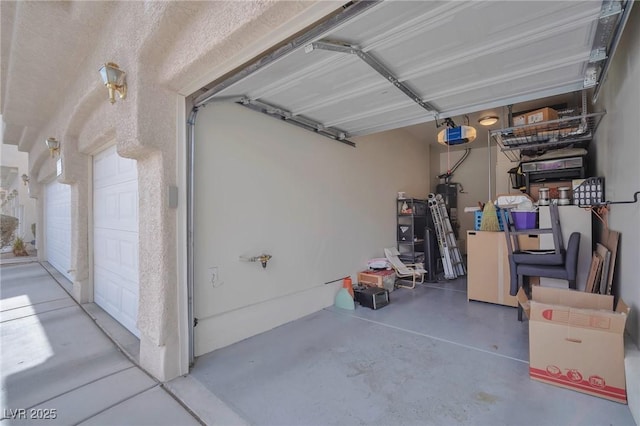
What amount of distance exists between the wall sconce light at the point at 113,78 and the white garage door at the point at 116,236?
978 millimetres

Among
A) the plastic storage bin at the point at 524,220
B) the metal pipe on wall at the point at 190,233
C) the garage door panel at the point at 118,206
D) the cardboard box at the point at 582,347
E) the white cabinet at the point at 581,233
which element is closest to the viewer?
the cardboard box at the point at 582,347

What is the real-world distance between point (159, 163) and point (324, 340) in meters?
2.32

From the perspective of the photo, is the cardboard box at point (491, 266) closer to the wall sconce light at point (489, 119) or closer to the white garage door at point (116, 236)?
the wall sconce light at point (489, 119)

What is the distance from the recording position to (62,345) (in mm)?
2791

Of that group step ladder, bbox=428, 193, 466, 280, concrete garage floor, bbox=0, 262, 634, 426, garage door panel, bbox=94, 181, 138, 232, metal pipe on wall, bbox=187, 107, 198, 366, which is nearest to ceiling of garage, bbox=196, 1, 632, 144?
metal pipe on wall, bbox=187, 107, 198, 366

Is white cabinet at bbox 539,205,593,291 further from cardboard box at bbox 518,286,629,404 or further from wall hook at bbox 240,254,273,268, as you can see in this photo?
wall hook at bbox 240,254,273,268

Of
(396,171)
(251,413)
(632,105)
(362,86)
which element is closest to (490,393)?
(251,413)

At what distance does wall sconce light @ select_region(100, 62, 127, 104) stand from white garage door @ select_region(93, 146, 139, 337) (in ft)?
3.21

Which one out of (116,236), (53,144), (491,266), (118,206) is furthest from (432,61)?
(53,144)

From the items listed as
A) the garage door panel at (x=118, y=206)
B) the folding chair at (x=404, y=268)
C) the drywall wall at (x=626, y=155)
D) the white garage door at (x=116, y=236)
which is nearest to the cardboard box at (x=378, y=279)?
the folding chair at (x=404, y=268)

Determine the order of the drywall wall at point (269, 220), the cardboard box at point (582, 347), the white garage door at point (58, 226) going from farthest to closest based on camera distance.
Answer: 1. the white garage door at point (58, 226)
2. the drywall wall at point (269, 220)
3. the cardboard box at point (582, 347)

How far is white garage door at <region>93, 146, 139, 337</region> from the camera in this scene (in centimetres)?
306

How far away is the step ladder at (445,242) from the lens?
219 inches

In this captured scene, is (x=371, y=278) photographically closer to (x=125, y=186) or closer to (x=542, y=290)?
(x=542, y=290)
